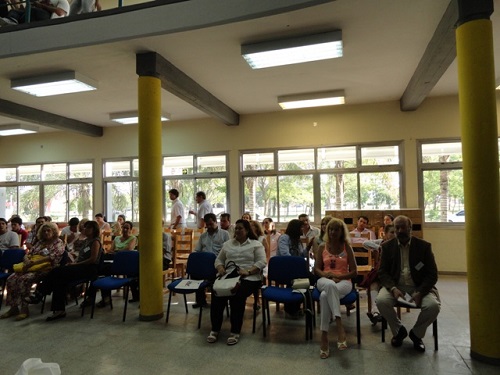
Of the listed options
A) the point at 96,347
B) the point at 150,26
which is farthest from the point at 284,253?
the point at 150,26

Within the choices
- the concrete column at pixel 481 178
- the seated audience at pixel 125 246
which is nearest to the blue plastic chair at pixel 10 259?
the seated audience at pixel 125 246

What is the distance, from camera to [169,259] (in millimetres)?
5320

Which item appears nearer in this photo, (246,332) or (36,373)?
(36,373)

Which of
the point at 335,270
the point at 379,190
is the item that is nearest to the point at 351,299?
the point at 335,270

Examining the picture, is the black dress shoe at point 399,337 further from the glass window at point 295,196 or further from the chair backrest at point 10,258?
the chair backrest at point 10,258

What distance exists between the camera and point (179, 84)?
5098 mm

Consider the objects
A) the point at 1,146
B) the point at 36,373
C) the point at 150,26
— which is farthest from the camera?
the point at 1,146

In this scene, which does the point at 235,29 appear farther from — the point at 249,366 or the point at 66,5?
the point at 249,366

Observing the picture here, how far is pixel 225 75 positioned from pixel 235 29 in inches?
57.8

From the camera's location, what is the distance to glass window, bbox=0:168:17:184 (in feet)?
31.8

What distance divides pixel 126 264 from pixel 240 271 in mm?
1722

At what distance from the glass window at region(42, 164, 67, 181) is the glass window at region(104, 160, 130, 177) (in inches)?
51.6

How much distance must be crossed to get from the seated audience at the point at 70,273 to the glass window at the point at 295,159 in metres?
4.34

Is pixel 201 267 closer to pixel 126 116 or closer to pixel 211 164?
pixel 211 164
